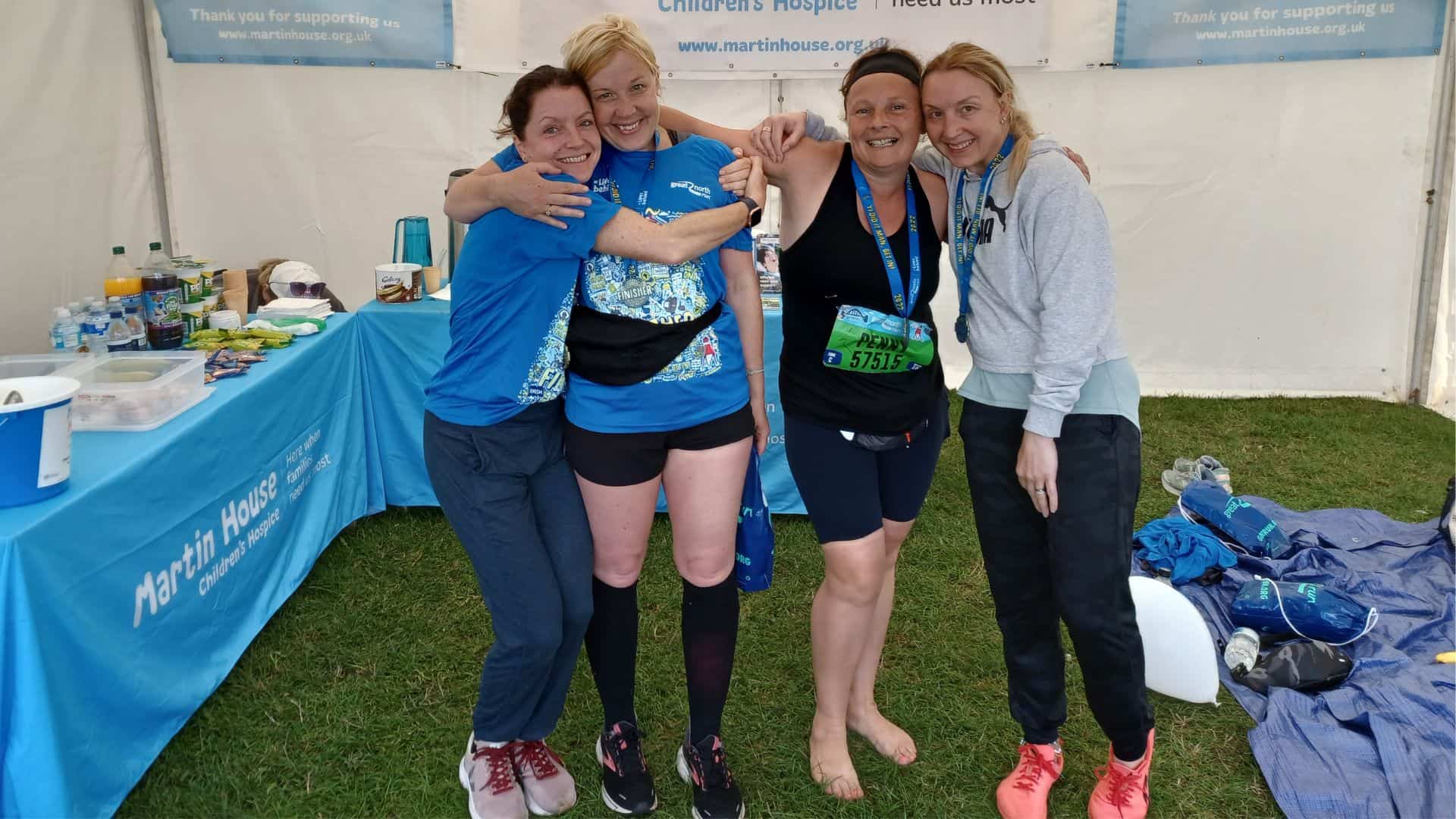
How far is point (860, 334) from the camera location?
5.75ft

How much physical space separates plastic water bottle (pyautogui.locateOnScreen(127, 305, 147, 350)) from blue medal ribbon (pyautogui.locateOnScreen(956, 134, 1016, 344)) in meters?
2.18

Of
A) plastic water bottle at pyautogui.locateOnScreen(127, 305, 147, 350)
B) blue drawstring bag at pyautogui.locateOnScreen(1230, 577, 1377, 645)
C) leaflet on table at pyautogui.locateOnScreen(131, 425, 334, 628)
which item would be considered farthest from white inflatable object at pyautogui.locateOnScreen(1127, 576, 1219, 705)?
plastic water bottle at pyautogui.locateOnScreen(127, 305, 147, 350)

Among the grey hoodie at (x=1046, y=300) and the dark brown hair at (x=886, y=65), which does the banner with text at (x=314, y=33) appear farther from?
the grey hoodie at (x=1046, y=300)

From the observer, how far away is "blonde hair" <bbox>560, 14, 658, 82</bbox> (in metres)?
1.59

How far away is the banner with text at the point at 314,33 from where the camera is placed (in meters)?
4.36

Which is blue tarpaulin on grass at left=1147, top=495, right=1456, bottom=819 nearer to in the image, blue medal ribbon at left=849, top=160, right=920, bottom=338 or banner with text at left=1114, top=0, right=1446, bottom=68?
blue medal ribbon at left=849, top=160, right=920, bottom=338

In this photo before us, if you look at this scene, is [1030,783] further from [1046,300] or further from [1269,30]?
[1269,30]

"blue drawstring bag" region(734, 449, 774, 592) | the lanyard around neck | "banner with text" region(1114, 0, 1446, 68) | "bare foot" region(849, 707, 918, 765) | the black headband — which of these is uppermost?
"banner with text" region(1114, 0, 1446, 68)

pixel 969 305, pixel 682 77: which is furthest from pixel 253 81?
pixel 969 305

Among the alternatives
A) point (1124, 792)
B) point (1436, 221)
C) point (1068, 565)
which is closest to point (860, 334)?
point (1068, 565)

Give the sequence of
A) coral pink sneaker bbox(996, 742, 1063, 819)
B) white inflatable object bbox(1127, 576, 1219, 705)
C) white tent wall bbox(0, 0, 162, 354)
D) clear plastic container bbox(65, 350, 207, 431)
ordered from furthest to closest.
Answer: white tent wall bbox(0, 0, 162, 354)
white inflatable object bbox(1127, 576, 1219, 705)
clear plastic container bbox(65, 350, 207, 431)
coral pink sneaker bbox(996, 742, 1063, 819)

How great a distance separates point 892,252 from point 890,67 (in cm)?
33

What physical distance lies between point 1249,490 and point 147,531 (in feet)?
12.4

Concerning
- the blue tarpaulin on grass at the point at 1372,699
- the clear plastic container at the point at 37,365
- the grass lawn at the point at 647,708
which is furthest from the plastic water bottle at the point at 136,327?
the blue tarpaulin on grass at the point at 1372,699
